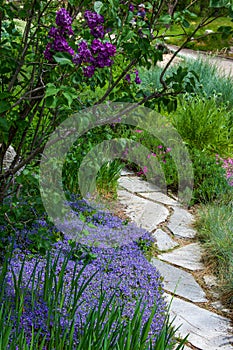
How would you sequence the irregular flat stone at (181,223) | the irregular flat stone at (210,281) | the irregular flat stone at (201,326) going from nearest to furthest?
the irregular flat stone at (201,326) < the irregular flat stone at (210,281) < the irregular flat stone at (181,223)

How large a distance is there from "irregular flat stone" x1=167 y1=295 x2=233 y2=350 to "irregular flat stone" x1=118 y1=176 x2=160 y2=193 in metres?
1.76

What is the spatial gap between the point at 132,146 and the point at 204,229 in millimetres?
1617

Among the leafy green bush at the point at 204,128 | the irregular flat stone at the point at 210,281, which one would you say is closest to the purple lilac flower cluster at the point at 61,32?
the irregular flat stone at the point at 210,281

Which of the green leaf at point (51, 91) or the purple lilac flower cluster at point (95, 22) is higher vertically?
the purple lilac flower cluster at point (95, 22)

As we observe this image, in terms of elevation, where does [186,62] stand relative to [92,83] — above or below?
above

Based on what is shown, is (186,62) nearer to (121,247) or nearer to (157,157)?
(157,157)

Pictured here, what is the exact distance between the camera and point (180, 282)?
347 centimetres

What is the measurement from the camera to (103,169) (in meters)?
4.41

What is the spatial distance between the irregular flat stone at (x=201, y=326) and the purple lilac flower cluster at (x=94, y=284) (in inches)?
6.7

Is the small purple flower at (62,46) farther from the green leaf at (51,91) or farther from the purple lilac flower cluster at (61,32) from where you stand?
the green leaf at (51,91)

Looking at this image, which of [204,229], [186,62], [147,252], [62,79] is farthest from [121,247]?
[186,62]

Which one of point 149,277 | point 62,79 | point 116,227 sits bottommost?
point 149,277

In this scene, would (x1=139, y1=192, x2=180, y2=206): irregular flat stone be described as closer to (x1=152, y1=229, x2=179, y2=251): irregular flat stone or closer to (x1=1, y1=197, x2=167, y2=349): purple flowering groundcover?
(x1=152, y1=229, x2=179, y2=251): irregular flat stone

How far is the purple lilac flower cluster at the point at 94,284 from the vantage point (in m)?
2.42
